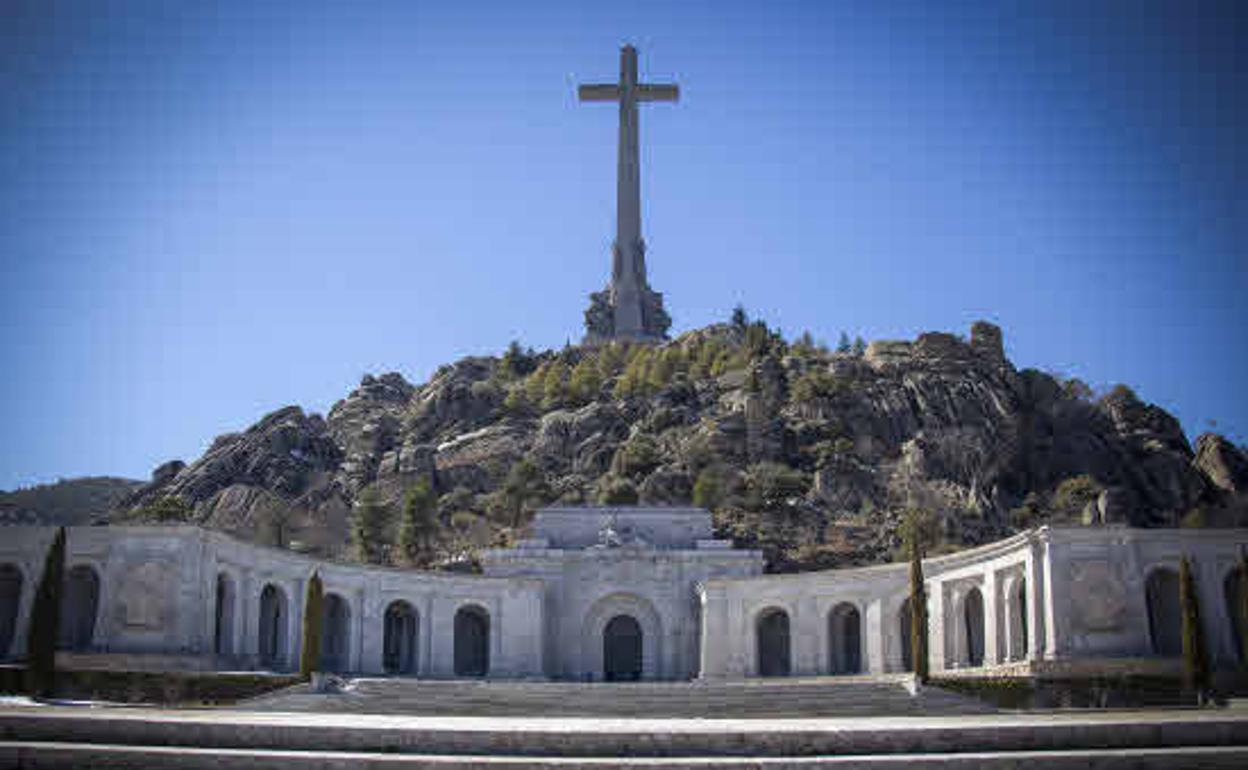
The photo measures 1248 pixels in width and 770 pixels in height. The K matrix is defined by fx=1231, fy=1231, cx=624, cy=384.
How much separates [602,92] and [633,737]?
324 ft

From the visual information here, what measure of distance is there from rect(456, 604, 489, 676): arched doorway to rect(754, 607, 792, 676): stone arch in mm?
12929

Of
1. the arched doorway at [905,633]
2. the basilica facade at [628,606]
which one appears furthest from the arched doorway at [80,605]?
the arched doorway at [905,633]

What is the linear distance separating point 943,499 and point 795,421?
1414cm

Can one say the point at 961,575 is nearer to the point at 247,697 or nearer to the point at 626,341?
the point at 247,697

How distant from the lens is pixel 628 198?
368 feet

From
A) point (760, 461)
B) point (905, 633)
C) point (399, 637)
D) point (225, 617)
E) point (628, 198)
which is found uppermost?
point (628, 198)

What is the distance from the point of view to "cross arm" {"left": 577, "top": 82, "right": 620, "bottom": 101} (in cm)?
11281

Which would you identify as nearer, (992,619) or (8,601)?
(992,619)

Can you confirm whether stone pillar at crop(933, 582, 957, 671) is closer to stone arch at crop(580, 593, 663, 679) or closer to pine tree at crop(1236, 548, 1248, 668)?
pine tree at crop(1236, 548, 1248, 668)

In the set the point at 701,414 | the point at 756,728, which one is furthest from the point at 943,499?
the point at 756,728

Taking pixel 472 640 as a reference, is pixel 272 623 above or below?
above

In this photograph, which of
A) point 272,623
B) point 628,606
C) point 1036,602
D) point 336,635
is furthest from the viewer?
point 628,606

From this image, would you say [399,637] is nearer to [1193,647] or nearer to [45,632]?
[45,632]

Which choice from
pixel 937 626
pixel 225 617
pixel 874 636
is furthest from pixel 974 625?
pixel 225 617
